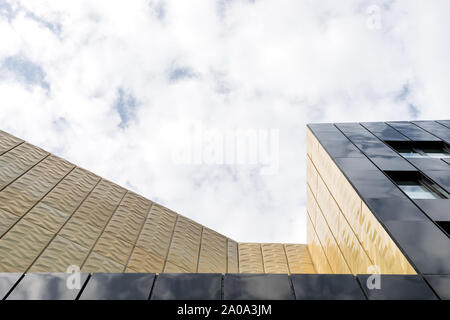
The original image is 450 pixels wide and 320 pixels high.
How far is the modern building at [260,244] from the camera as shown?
6.56 meters

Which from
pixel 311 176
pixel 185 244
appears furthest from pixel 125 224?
pixel 311 176

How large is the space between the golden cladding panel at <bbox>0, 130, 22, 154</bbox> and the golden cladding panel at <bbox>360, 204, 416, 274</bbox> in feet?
59.2

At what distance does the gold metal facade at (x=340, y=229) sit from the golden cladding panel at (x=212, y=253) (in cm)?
539

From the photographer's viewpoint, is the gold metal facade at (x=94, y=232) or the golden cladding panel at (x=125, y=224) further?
the golden cladding panel at (x=125, y=224)

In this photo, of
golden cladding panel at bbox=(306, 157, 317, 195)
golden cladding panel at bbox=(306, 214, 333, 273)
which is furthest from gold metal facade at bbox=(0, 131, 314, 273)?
golden cladding panel at bbox=(306, 157, 317, 195)

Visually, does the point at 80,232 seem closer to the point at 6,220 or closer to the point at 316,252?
the point at 6,220

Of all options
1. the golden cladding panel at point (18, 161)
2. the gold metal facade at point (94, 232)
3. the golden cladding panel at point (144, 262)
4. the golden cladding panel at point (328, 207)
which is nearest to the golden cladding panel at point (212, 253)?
the gold metal facade at point (94, 232)

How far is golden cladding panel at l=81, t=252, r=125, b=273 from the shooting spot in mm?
13977

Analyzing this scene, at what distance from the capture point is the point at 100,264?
47.2 ft

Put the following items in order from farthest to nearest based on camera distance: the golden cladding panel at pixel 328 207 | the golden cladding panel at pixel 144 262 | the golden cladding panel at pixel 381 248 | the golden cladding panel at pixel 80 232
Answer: the golden cladding panel at pixel 144 262 → the golden cladding panel at pixel 80 232 → the golden cladding panel at pixel 328 207 → the golden cladding panel at pixel 381 248

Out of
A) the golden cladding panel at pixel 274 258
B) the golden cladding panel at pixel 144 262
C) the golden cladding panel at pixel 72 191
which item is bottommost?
the golden cladding panel at pixel 274 258

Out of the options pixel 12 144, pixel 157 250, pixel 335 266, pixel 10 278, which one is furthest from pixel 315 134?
pixel 12 144

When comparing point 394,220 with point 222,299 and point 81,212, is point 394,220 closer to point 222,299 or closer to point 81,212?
point 222,299

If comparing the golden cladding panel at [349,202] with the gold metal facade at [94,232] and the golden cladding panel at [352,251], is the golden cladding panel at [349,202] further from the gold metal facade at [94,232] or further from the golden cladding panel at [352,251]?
the gold metal facade at [94,232]
